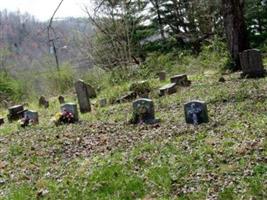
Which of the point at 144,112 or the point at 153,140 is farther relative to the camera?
the point at 144,112

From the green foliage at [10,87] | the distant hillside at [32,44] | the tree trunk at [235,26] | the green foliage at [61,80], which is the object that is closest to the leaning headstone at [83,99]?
the tree trunk at [235,26]

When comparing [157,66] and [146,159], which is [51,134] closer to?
[146,159]

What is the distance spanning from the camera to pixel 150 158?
Result: 656cm

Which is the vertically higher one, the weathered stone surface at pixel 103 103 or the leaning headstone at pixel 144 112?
the leaning headstone at pixel 144 112

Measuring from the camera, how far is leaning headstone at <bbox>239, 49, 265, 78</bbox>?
12977mm

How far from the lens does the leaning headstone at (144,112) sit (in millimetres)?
9333

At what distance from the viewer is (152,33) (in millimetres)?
31672

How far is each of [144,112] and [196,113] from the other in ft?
4.64

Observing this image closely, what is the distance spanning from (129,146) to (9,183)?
1891mm

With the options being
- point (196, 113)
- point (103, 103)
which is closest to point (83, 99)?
point (103, 103)

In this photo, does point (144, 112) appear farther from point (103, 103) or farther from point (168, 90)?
point (103, 103)

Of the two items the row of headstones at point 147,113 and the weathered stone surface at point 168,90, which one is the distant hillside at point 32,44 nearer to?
the weathered stone surface at point 168,90

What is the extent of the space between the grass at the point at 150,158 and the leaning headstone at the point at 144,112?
24 centimetres

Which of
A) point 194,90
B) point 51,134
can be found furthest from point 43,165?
point 194,90
